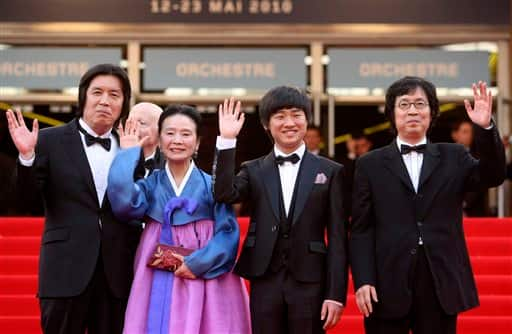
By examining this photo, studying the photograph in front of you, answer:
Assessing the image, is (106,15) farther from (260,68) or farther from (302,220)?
(302,220)

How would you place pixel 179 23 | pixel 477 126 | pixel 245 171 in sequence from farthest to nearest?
pixel 179 23, pixel 245 171, pixel 477 126

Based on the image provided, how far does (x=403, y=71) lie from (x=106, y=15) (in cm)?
360

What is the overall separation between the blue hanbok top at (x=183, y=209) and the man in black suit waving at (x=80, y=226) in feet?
0.48

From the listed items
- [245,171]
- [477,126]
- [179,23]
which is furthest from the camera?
[179,23]

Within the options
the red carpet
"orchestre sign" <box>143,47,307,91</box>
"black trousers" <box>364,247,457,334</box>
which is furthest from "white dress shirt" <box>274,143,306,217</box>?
"orchestre sign" <box>143,47,307,91</box>

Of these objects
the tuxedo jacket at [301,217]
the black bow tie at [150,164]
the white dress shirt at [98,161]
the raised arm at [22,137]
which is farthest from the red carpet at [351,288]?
the raised arm at [22,137]

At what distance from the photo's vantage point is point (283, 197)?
507 centimetres

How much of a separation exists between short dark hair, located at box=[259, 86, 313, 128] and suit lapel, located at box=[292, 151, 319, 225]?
23 cm

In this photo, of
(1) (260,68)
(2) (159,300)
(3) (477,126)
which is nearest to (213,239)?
(2) (159,300)

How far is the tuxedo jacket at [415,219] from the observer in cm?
481

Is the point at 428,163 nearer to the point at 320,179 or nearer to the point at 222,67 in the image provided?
the point at 320,179

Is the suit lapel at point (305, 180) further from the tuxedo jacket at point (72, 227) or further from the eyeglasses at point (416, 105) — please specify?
the tuxedo jacket at point (72, 227)

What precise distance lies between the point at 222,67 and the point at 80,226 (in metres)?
7.07

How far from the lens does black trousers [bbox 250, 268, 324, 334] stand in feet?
15.9
